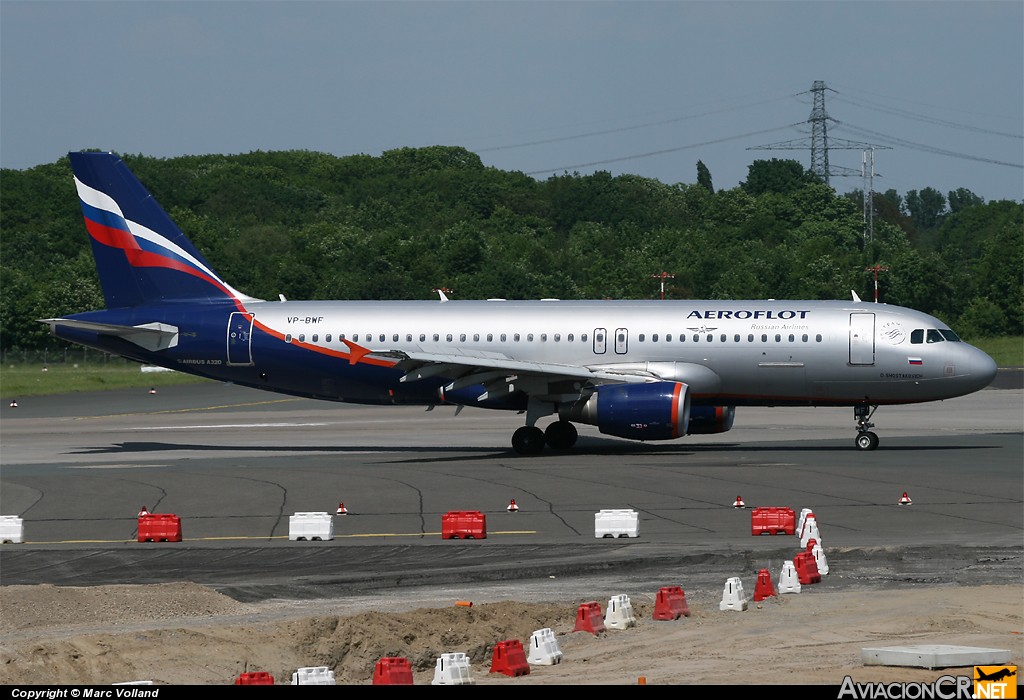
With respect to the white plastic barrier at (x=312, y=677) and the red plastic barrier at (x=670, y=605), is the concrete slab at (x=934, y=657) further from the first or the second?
the white plastic barrier at (x=312, y=677)

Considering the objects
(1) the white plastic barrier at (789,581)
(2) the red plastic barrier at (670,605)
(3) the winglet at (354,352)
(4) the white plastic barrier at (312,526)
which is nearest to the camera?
(2) the red plastic barrier at (670,605)

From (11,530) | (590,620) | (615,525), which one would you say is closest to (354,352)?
(11,530)

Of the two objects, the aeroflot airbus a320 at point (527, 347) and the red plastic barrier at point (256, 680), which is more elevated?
the aeroflot airbus a320 at point (527, 347)

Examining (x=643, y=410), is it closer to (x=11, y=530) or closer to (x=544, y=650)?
(x=11, y=530)

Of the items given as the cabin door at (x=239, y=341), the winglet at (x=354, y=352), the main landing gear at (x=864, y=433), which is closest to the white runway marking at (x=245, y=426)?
the cabin door at (x=239, y=341)

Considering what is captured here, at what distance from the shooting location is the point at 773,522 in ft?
75.8

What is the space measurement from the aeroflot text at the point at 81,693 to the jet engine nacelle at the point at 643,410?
77.3ft

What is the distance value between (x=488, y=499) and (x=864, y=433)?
13870mm

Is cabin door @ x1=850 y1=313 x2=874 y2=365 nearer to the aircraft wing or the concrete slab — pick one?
the aircraft wing

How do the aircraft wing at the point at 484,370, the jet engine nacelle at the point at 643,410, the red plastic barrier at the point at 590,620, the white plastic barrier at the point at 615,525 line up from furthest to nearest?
1. the aircraft wing at the point at 484,370
2. the jet engine nacelle at the point at 643,410
3. the white plastic barrier at the point at 615,525
4. the red plastic barrier at the point at 590,620

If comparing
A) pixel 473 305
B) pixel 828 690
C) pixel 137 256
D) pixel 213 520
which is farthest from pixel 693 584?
pixel 137 256

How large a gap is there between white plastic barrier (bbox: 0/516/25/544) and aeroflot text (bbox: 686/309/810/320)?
66.4 ft

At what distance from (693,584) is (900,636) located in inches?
174

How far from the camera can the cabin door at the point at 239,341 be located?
39.5 m
